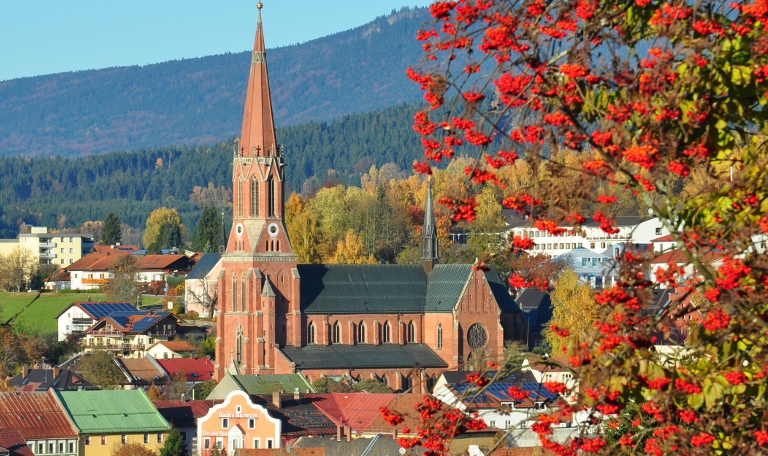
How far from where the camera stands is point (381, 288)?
92.9 m

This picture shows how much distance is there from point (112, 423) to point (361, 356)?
18418 mm

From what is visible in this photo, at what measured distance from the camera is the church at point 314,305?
87625mm

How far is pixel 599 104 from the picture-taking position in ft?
36.0

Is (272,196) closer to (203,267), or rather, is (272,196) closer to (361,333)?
(361,333)

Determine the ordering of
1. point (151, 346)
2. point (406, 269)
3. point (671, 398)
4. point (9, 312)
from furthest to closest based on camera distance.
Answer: point (9, 312) < point (151, 346) < point (406, 269) < point (671, 398)

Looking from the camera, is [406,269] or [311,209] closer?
[406,269]

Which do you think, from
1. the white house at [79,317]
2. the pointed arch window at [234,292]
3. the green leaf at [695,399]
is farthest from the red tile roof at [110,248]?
the green leaf at [695,399]

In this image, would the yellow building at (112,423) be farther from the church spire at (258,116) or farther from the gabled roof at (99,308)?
the gabled roof at (99,308)

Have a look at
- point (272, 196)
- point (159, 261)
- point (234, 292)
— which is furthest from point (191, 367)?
point (159, 261)

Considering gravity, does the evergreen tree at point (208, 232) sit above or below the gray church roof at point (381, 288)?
below

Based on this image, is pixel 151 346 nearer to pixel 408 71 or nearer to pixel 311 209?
pixel 311 209

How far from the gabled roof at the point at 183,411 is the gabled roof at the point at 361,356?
9.47 metres

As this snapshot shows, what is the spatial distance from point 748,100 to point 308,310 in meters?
79.2

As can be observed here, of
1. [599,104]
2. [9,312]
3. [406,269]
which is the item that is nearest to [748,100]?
[599,104]
